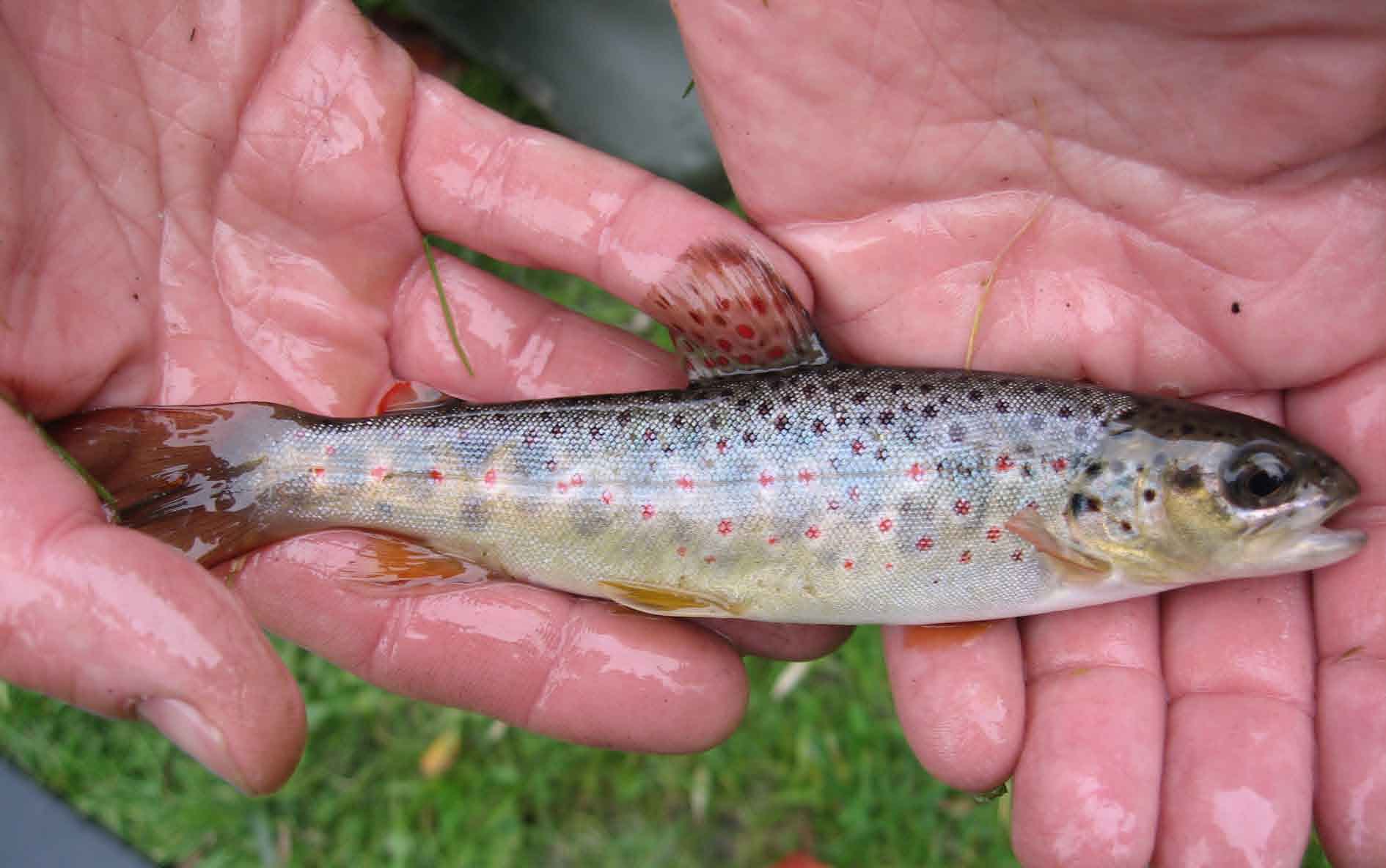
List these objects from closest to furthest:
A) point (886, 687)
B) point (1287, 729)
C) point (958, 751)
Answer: point (1287, 729)
point (958, 751)
point (886, 687)

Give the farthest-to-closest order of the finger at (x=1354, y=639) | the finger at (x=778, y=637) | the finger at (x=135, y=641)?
the finger at (x=778, y=637) → the finger at (x=1354, y=639) → the finger at (x=135, y=641)

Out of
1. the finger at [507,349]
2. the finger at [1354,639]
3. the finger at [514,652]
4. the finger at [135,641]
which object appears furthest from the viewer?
the finger at [507,349]

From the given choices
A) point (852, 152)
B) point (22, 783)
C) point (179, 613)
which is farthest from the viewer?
point (22, 783)

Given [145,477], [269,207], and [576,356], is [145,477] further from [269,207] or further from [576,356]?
[576,356]

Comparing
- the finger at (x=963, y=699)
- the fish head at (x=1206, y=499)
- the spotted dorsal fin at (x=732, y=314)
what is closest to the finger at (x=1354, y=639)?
the fish head at (x=1206, y=499)

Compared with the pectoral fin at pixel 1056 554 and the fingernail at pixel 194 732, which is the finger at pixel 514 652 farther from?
the pectoral fin at pixel 1056 554

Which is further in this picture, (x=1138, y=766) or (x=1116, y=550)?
(x=1116, y=550)

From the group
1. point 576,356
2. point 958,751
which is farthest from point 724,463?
point 958,751

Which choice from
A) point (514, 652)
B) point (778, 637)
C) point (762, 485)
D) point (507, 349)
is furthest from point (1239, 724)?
point (507, 349)
